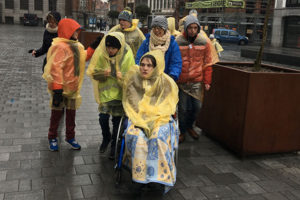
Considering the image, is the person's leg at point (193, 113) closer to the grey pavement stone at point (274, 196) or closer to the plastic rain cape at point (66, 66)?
the plastic rain cape at point (66, 66)

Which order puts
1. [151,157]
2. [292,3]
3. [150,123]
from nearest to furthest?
1. [151,157]
2. [150,123]
3. [292,3]

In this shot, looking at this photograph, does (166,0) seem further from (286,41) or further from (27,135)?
(27,135)

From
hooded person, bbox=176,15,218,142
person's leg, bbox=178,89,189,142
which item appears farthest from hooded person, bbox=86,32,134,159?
person's leg, bbox=178,89,189,142

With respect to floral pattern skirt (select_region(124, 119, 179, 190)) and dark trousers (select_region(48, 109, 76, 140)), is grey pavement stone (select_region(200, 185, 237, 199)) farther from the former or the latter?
dark trousers (select_region(48, 109, 76, 140))

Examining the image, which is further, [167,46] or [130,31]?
[130,31]

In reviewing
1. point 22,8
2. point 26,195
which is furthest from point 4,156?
point 22,8

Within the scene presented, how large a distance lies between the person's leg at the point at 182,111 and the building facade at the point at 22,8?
69.0m

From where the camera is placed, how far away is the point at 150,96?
3762 mm

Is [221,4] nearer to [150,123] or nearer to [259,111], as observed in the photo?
[259,111]

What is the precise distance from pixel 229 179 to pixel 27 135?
9.64ft

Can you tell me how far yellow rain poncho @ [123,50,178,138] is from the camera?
3631mm

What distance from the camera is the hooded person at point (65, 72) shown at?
417 centimetres

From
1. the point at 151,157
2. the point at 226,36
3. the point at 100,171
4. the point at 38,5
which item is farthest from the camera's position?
the point at 38,5

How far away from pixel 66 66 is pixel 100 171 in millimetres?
1358
